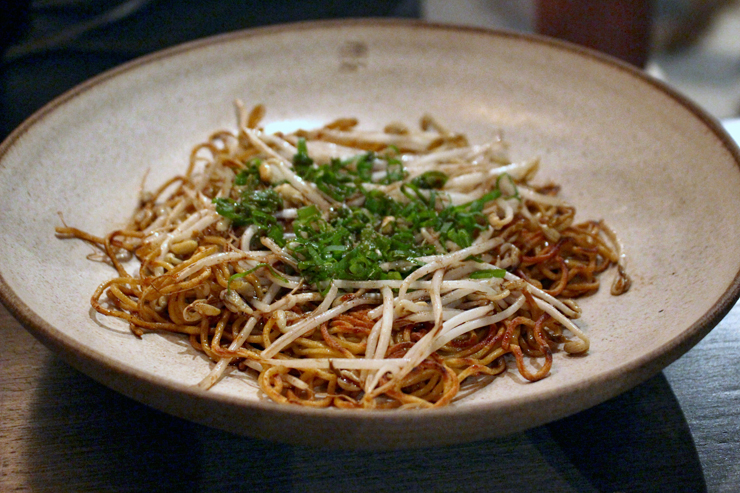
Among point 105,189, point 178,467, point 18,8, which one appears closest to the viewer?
point 178,467

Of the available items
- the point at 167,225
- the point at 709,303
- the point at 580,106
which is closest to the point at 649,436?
the point at 709,303

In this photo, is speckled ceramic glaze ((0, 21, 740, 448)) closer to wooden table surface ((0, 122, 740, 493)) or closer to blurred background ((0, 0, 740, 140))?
wooden table surface ((0, 122, 740, 493))

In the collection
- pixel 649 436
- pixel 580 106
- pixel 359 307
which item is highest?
pixel 580 106

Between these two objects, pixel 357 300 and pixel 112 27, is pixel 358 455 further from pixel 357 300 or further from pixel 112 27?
pixel 112 27

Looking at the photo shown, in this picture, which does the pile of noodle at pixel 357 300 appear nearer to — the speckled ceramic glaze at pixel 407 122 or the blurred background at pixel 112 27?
the speckled ceramic glaze at pixel 407 122

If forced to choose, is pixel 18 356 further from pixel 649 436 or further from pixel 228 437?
pixel 649 436

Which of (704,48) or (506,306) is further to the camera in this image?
(704,48)
